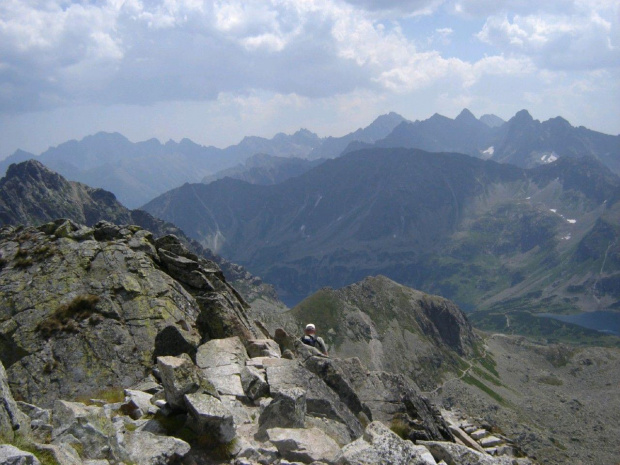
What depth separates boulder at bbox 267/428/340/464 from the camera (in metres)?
15.1

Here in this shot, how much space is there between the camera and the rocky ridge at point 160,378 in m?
14.1

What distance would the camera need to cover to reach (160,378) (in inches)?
837

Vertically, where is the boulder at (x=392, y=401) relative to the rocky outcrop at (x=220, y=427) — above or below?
below

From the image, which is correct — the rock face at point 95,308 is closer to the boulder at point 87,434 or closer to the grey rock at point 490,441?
the boulder at point 87,434

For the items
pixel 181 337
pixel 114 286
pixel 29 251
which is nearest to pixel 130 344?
pixel 181 337

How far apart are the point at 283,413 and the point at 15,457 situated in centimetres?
954

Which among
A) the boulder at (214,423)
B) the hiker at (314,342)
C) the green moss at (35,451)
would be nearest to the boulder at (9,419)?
the green moss at (35,451)

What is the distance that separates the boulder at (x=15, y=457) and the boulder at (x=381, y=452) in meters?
8.76

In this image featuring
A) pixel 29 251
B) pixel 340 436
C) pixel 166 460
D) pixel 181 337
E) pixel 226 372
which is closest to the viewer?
pixel 166 460

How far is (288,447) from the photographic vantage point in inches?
607

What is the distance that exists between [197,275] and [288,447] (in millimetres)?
21140

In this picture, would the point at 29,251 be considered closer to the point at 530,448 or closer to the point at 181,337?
the point at 181,337

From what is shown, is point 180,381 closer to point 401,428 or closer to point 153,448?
point 153,448

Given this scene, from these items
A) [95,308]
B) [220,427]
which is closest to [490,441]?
[220,427]
